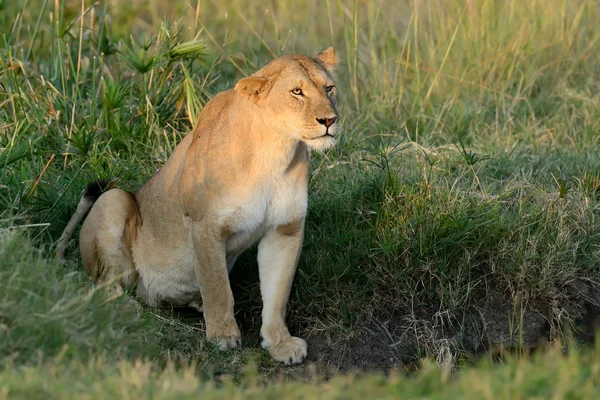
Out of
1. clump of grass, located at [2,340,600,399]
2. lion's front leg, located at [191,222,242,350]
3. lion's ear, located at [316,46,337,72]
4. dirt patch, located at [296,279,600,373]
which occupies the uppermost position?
lion's ear, located at [316,46,337,72]

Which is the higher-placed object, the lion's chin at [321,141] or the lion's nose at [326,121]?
the lion's nose at [326,121]

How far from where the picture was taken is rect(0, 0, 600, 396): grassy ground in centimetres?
413

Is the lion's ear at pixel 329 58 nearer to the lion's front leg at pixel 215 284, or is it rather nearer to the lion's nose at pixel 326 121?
the lion's nose at pixel 326 121

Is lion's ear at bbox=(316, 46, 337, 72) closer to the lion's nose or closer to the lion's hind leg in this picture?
the lion's nose

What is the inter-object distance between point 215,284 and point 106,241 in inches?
29.4

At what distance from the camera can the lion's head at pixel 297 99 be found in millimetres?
4215

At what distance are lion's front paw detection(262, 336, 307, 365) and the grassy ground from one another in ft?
0.22

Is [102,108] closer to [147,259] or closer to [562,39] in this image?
[147,259]

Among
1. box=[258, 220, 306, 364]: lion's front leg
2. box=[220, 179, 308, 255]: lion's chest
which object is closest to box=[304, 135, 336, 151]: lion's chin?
box=[220, 179, 308, 255]: lion's chest

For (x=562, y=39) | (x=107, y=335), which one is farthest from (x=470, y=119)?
(x=107, y=335)

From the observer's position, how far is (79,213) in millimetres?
5055

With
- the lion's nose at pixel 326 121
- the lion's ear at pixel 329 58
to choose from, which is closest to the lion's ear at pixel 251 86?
the lion's nose at pixel 326 121

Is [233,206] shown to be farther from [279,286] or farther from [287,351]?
[287,351]

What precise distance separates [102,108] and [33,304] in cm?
251
